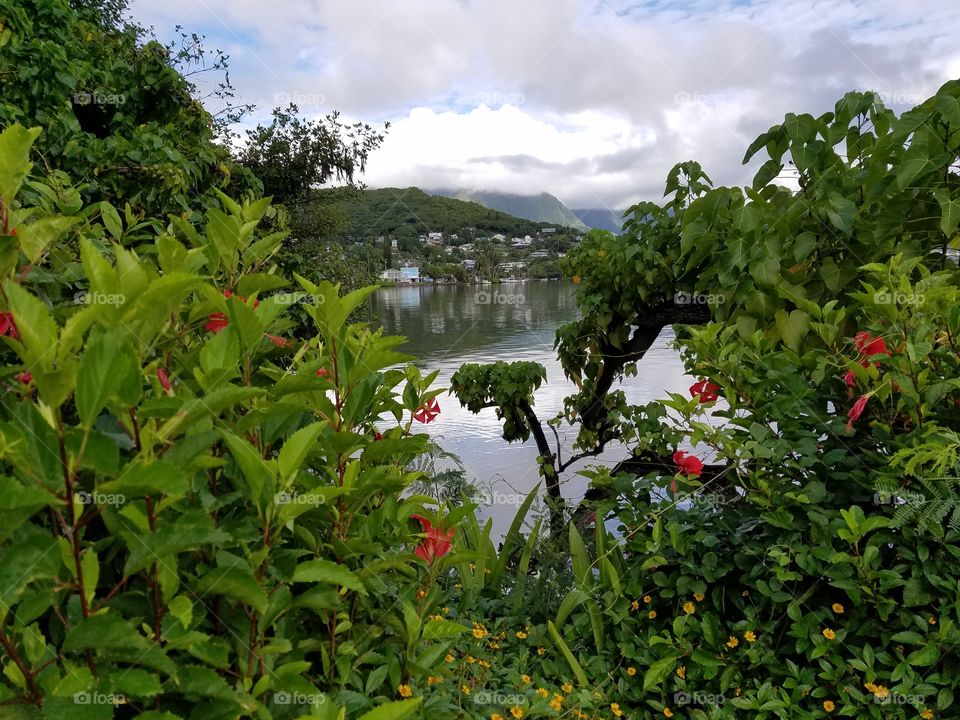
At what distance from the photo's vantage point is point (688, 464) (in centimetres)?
208

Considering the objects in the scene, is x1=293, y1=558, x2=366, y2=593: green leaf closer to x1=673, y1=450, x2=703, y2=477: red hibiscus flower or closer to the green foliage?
the green foliage

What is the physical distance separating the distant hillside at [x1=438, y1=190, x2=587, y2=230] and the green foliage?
5.04m

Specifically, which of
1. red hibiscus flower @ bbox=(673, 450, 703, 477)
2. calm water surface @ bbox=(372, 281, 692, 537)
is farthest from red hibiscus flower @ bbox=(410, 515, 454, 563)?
calm water surface @ bbox=(372, 281, 692, 537)

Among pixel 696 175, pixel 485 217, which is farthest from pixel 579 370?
pixel 485 217

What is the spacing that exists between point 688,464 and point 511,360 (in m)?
2.20

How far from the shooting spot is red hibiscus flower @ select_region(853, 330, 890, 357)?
189cm

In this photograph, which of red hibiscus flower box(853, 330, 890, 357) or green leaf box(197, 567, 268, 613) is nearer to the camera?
green leaf box(197, 567, 268, 613)

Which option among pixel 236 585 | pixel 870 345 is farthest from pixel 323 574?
pixel 870 345

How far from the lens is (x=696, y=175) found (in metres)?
2.97

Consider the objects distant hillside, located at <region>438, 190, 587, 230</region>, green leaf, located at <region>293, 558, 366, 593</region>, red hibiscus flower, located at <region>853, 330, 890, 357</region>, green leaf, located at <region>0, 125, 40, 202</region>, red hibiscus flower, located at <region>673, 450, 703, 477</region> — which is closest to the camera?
green leaf, located at <region>293, 558, 366, 593</region>

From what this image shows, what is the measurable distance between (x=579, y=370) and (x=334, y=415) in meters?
2.85

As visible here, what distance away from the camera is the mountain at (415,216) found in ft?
31.4

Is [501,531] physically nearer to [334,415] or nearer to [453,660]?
[453,660]

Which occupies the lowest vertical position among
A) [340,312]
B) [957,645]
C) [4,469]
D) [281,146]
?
[957,645]
